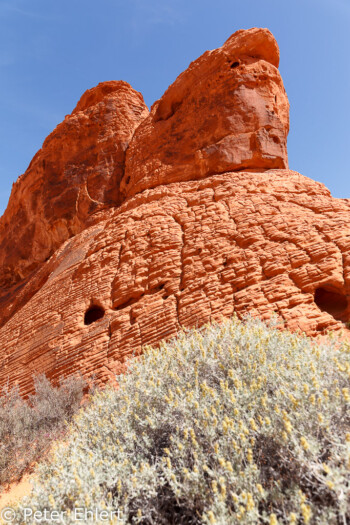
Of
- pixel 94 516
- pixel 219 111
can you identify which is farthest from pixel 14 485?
pixel 219 111

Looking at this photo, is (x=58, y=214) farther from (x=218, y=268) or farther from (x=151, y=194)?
(x=218, y=268)

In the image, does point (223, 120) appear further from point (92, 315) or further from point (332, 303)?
point (92, 315)

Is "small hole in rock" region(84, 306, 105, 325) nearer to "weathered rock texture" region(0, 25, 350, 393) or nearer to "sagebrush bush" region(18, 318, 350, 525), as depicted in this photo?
"weathered rock texture" region(0, 25, 350, 393)

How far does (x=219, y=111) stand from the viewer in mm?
10906

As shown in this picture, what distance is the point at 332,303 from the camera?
20.1 feet

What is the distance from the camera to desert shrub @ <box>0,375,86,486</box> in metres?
4.91

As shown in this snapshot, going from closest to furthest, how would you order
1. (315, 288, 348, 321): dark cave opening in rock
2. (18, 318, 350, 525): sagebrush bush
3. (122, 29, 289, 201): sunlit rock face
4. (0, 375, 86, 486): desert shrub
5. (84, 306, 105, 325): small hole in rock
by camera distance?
1. (18, 318, 350, 525): sagebrush bush
2. (0, 375, 86, 486): desert shrub
3. (315, 288, 348, 321): dark cave opening in rock
4. (84, 306, 105, 325): small hole in rock
5. (122, 29, 289, 201): sunlit rock face

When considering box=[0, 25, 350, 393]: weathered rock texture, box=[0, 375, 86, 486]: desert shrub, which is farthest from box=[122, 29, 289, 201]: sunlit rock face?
box=[0, 375, 86, 486]: desert shrub

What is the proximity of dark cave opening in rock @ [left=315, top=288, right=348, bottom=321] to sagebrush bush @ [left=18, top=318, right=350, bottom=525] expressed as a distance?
254 cm

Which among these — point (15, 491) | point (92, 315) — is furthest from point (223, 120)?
point (15, 491)

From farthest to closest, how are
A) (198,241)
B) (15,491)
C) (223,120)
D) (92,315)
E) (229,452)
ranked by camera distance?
(223,120) < (92,315) < (198,241) < (15,491) < (229,452)

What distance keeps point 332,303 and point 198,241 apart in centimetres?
327

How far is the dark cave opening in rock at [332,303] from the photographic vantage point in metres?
5.68

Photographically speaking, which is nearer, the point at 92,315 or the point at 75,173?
the point at 92,315
